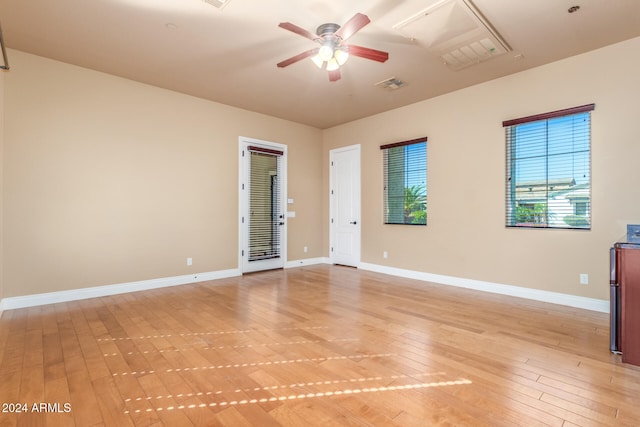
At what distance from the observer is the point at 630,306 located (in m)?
2.42

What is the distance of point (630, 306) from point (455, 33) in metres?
2.89

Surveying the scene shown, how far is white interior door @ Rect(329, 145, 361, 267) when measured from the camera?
21.4 feet

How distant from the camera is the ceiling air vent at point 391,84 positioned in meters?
4.50

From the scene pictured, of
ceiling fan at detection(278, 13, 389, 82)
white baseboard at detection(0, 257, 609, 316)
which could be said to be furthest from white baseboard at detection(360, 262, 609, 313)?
ceiling fan at detection(278, 13, 389, 82)

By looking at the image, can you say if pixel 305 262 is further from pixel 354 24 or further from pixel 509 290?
pixel 354 24

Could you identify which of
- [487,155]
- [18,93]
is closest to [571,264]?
[487,155]

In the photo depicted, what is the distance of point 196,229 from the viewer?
207 inches

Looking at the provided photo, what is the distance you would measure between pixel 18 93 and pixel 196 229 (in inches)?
108

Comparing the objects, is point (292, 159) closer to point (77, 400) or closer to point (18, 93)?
point (18, 93)

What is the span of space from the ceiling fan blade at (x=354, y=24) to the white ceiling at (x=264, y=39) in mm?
316

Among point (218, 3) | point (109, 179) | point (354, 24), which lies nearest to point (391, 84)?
point (354, 24)

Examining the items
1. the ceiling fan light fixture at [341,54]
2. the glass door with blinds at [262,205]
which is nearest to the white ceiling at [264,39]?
the ceiling fan light fixture at [341,54]

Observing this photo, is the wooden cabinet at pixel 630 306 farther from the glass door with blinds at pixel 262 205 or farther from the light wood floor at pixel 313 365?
the glass door with blinds at pixel 262 205

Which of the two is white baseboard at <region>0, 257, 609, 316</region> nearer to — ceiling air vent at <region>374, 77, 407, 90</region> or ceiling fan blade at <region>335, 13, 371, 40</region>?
ceiling air vent at <region>374, 77, 407, 90</region>
